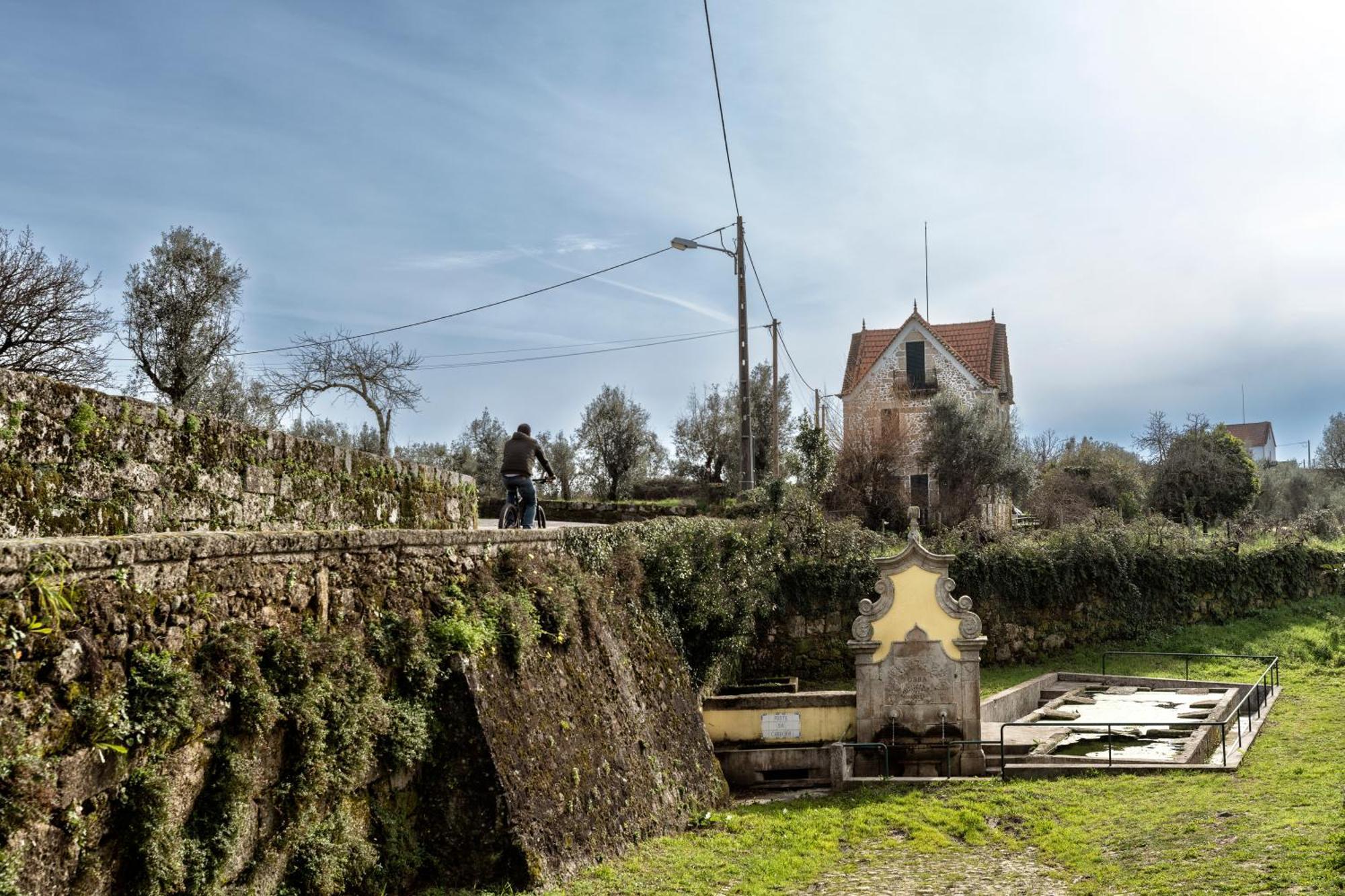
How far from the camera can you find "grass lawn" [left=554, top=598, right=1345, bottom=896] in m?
9.05

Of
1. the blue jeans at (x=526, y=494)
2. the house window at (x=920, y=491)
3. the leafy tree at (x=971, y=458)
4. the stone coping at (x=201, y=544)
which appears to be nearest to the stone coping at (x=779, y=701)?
the blue jeans at (x=526, y=494)

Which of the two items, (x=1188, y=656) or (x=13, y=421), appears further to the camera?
(x=1188, y=656)

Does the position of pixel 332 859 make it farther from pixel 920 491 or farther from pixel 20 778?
pixel 920 491

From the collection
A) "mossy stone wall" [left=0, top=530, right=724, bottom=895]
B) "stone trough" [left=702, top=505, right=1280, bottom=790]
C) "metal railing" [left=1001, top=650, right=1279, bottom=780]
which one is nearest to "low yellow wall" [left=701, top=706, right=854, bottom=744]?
"stone trough" [left=702, top=505, right=1280, bottom=790]

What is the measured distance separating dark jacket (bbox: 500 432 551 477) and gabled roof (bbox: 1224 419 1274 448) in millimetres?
98641

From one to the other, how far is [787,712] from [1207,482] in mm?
23017

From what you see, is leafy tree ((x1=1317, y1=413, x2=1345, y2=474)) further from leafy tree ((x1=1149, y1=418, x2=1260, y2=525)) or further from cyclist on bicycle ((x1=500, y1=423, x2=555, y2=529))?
cyclist on bicycle ((x1=500, y1=423, x2=555, y2=529))

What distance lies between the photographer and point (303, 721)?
681cm

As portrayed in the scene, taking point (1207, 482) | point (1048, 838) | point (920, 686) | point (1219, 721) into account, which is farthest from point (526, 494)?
point (1207, 482)

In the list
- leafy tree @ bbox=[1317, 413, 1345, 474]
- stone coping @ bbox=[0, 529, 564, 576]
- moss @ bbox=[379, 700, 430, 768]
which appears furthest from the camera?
leafy tree @ bbox=[1317, 413, 1345, 474]

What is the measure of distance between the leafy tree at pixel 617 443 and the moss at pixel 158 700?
3471 cm

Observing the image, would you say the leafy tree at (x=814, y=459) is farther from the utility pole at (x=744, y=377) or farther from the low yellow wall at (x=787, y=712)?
the low yellow wall at (x=787, y=712)

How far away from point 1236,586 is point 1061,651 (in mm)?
5162

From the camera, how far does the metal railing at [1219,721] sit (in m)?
13.8
